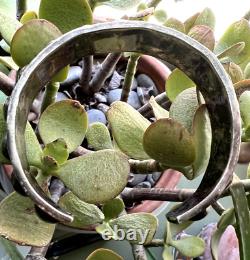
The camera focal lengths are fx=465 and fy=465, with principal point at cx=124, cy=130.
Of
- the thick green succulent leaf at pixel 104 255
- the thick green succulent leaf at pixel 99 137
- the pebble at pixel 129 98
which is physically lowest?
the thick green succulent leaf at pixel 104 255

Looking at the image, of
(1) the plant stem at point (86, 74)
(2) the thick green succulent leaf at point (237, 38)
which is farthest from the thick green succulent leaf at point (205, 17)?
(1) the plant stem at point (86, 74)

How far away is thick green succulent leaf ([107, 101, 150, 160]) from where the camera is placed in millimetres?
403

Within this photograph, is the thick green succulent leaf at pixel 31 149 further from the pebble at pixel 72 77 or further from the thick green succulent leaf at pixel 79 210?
the pebble at pixel 72 77

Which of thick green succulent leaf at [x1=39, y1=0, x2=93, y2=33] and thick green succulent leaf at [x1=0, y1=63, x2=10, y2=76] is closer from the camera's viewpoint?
thick green succulent leaf at [x1=39, y1=0, x2=93, y2=33]

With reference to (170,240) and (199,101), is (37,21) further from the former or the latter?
(170,240)

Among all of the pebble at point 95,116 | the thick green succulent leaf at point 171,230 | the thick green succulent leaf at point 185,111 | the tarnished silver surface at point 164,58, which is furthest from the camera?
the pebble at point 95,116

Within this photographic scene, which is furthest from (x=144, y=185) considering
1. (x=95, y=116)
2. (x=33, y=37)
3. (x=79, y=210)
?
(x=33, y=37)

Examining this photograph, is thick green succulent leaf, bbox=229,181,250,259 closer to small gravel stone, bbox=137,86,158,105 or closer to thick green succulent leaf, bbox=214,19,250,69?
thick green succulent leaf, bbox=214,19,250,69

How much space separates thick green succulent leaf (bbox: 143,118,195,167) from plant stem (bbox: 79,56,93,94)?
26 centimetres

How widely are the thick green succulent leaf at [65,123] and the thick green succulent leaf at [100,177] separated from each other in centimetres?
4

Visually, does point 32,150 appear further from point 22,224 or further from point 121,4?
point 121,4

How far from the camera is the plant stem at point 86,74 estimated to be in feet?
1.94

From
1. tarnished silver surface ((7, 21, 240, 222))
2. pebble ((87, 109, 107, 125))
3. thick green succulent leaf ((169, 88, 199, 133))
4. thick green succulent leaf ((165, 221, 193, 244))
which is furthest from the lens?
pebble ((87, 109, 107, 125))

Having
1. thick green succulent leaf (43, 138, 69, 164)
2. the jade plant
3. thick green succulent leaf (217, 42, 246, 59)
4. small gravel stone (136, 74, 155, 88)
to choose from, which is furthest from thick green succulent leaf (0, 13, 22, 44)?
small gravel stone (136, 74, 155, 88)
